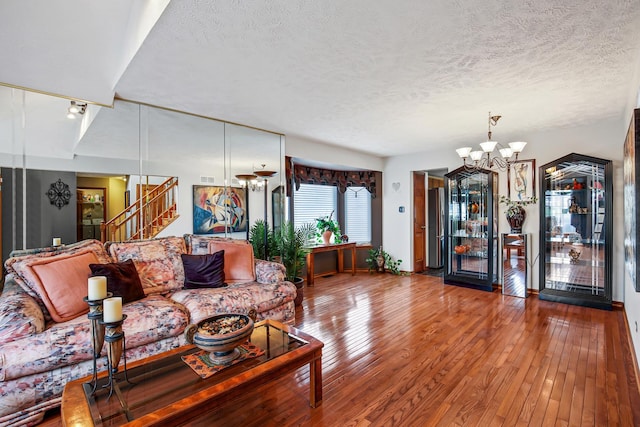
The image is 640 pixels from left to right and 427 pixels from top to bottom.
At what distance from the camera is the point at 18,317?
1.87 m

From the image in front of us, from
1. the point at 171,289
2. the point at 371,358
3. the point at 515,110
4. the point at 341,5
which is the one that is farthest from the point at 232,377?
the point at 515,110

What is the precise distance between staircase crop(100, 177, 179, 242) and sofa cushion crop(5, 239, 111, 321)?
0.98ft

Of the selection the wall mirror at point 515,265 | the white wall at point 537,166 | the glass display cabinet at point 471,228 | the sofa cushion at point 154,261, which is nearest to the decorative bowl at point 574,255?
the white wall at point 537,166

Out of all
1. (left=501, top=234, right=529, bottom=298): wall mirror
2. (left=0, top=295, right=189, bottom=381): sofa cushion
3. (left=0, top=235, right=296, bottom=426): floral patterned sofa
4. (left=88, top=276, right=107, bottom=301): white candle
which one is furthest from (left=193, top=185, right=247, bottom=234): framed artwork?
(left=501, top=234, right=529, bottom=298): wall mirror

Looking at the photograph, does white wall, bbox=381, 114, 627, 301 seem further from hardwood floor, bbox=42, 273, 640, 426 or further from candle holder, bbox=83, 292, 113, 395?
candle holder, bbox=83, 292, 113, 395

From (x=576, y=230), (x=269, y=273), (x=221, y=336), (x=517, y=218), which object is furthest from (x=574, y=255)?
(x=221, y=336)

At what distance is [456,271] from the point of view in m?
5.21

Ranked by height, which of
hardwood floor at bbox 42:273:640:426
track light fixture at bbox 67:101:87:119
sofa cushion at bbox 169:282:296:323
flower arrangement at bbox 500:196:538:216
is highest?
track light fixture at bbox 67:101:87:119

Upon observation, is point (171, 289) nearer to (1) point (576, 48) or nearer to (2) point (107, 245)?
(2) point (107, 245)

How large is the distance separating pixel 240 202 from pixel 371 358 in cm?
251

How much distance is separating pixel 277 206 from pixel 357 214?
262 cm

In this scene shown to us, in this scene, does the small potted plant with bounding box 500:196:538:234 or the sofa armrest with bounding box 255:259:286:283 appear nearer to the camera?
the sofa armrest with bounding box 255:259:286:283

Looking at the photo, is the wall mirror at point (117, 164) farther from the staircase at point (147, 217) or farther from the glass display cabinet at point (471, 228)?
the glass display cabinet at point (471, 228)

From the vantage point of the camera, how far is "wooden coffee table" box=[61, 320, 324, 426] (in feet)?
4.42
